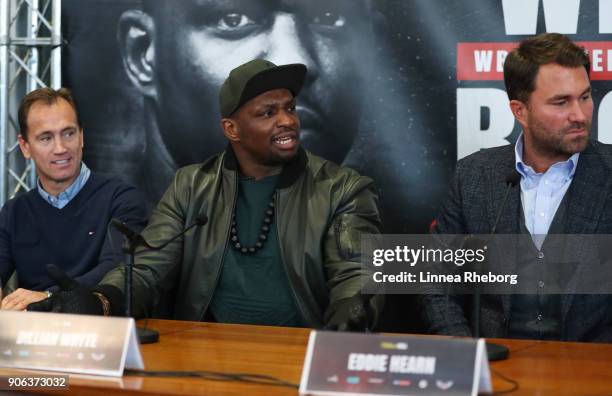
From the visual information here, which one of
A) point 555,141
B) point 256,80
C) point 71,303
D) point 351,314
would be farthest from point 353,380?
point 256,80

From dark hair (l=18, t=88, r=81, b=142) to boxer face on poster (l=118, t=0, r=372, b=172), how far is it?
404 millimetres

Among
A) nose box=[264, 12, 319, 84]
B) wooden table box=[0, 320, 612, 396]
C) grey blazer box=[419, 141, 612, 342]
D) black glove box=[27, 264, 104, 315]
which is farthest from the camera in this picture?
nose box=[264, 12, 319, 84]

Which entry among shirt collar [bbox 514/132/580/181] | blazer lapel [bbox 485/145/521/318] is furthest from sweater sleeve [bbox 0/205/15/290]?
shirt collar [bbox 514/132/580/181]

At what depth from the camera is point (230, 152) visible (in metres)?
3.33

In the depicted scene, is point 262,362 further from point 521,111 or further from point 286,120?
point 521,111

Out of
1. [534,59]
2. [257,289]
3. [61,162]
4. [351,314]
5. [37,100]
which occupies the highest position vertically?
[534,59]

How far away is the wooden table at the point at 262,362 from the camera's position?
72.9 inches

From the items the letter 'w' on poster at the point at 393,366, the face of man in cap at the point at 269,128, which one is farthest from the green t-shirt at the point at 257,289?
the letter 'w' on poster at the point at 393,366

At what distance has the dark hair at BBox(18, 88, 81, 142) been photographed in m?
3.54

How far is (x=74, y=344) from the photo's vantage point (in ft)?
6.48

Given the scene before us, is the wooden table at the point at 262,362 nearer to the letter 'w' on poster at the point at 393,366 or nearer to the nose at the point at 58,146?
the letter 'w' on poster at the point at 393,366

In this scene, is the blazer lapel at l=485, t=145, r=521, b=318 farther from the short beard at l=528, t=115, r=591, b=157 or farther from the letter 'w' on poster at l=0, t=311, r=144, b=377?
the letter 'w' on poster at l=0, t=311, r=144, b=377

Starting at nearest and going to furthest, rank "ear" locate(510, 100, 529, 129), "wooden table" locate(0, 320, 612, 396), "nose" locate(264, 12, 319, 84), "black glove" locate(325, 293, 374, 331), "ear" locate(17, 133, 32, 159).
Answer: "wooden table" locate(0, 320, 612, 396)
"black glove" locate(325, 293, 374, 331)
"ear" locate(510, 100, 529, 129)
"ear" locate(17, 133, 32, 159)
"nose" locate(264, 12, 319, 84)

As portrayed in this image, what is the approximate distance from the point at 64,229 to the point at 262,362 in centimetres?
162
